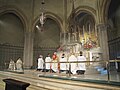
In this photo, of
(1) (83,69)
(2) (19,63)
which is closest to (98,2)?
(1) (83,69)

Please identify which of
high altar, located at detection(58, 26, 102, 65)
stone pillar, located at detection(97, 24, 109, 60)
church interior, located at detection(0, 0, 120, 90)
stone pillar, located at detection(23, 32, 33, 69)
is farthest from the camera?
stone pillar, located at detection(23, 32, 33, 69)

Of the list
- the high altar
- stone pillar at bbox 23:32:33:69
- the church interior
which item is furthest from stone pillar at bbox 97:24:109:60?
stone pillar at bbox 23:32:33:69

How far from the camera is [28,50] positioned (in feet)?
59.7

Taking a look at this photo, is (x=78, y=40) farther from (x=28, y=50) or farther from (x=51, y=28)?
(x=28, y=50)

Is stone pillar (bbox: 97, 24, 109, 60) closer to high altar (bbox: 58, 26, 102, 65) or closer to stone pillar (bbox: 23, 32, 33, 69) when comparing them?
high altar (bbox: 58, 26, 102, 65)

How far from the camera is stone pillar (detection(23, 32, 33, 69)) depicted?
1784 cm

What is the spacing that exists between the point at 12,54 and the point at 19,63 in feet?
16.7

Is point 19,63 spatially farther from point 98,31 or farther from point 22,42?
point 98,31

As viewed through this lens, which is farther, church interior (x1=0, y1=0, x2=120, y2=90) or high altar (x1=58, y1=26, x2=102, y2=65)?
church interior (x1=0, y1=0, x2=120, y2=90)

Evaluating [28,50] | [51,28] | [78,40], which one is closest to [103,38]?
[78,40]

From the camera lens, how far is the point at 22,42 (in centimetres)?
1970

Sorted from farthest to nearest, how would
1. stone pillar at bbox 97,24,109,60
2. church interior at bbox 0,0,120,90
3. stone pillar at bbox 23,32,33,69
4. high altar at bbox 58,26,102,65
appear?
stone pillar at bbox 23,32,33,69
church interior at bbox 0,0,120,90
high altar at bbox 58,26,102,65
stone pillar at bbox 97,24,109,60

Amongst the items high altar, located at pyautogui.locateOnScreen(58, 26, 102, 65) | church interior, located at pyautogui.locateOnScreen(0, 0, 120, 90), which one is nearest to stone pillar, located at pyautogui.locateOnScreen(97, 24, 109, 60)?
church interior, located at pyautogui.locateOnScreen(0, 0, 120, 90)

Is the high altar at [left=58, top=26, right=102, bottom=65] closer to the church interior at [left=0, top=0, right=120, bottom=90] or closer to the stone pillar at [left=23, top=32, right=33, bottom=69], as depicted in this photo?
the church interior at [left=0, top=0, right=120, bottom=90]
